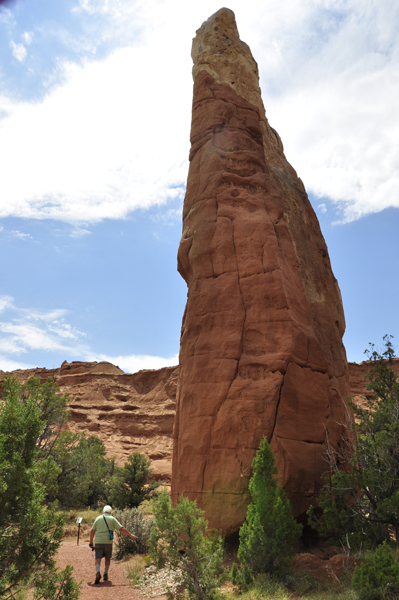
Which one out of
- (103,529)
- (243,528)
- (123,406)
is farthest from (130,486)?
(123,406)

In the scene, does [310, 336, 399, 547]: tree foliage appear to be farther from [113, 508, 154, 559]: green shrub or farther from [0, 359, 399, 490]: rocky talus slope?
[0, 359, 399, 490]: rocky talus slope

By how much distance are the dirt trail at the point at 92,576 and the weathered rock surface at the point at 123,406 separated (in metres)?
16.1

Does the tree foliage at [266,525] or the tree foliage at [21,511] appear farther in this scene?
the tree foliage at [266,525]

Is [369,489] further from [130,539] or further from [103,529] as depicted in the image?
[130,539]

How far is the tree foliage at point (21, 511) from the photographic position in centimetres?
412

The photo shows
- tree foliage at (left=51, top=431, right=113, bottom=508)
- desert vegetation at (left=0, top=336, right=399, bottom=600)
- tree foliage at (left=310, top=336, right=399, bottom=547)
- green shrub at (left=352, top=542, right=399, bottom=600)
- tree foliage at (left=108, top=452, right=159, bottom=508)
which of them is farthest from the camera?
tree foliage at (left=51, top=431, right=113, bottom=508)

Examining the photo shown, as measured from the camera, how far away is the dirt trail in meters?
6.54

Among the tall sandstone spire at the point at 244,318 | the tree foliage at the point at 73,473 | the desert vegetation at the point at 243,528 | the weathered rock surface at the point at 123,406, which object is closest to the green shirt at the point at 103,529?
the desert vegetation at the point at 243,528

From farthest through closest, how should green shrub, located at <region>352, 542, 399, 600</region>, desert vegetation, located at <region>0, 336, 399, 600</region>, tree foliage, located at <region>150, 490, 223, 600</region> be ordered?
1. tree foliage, located at <region>150, 490, 223, 600</region>
2. green shrub, located at <region>352, 542, 399, 600</region>
3. desert vegetation, located at <region>0, 336, 399, 600</region>

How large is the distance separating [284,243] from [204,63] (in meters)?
7.01

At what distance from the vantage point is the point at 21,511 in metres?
4.18

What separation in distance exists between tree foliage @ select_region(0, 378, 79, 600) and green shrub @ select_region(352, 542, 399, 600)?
11.8 ft

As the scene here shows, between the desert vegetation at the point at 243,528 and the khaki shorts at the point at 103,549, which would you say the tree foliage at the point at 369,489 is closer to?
the desert vegetation at the point at 243,528

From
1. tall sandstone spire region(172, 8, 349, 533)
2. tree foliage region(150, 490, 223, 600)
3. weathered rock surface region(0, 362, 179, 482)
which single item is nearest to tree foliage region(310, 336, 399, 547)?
tall sandstone spire region(172, 8, 349, 533)
